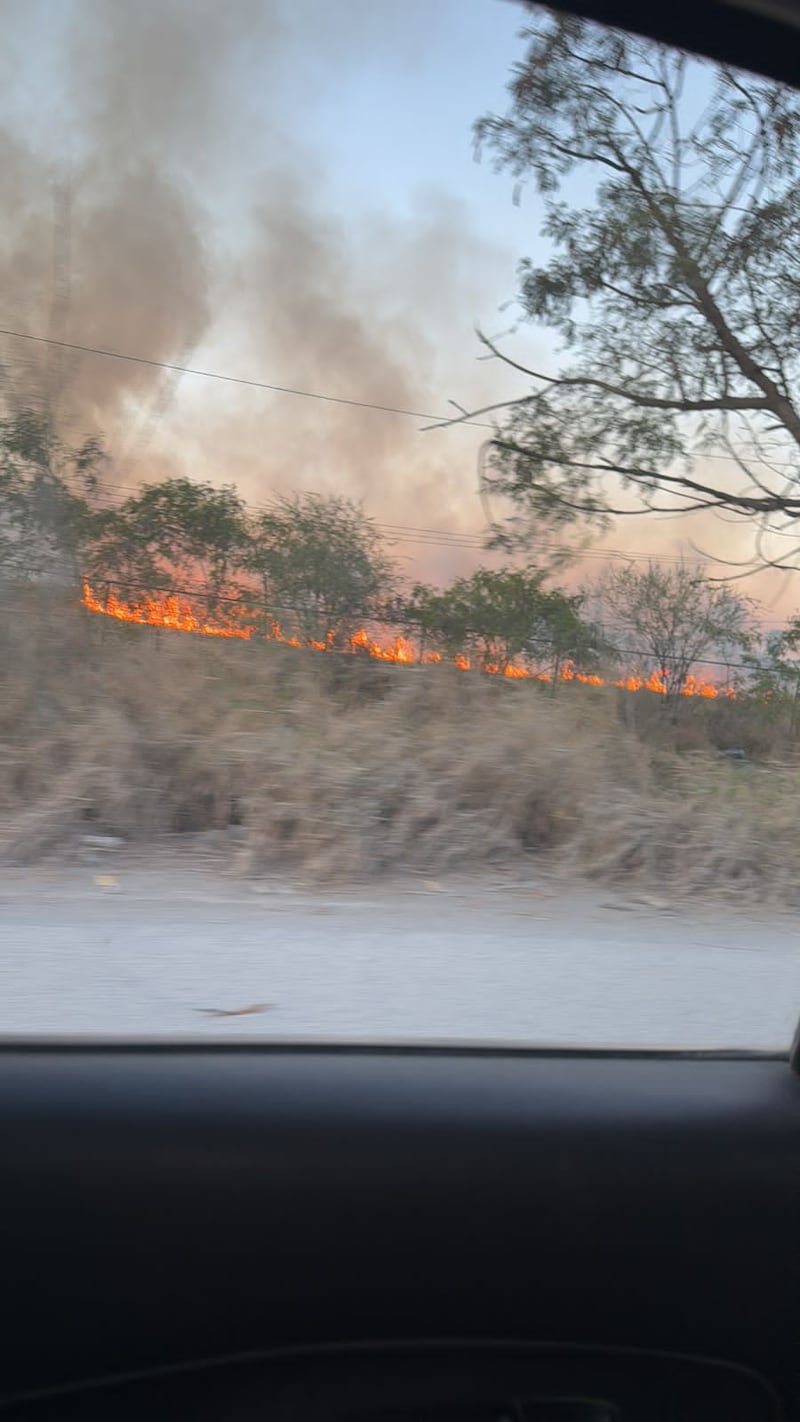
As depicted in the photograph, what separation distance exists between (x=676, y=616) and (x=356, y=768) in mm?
1188

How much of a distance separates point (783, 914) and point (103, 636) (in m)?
1.92

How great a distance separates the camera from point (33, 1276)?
1649mm

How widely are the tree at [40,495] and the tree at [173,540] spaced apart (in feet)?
0.27

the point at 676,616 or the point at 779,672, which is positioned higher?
the point at 676,616

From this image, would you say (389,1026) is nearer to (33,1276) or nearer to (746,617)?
(33,1276)

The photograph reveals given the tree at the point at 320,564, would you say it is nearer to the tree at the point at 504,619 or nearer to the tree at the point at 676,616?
the tree at the point at 504,619

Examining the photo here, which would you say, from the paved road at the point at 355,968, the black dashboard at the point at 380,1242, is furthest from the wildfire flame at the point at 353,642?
the black dashboard at the point at 380,1242

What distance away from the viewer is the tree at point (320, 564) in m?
2.76

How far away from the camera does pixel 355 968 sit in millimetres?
2244

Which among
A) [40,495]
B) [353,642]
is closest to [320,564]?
[353,642]

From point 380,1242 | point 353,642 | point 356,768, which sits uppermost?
point 353,642

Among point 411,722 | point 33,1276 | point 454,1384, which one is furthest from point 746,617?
point 33,1276

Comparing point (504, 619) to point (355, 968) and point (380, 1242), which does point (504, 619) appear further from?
point (380, 1242)

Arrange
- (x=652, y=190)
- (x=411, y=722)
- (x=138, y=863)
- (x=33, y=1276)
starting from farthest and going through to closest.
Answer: (x=411, y=722)
(x=138, y=863)
(x=652, y=190)
(x=33, y=1276)
